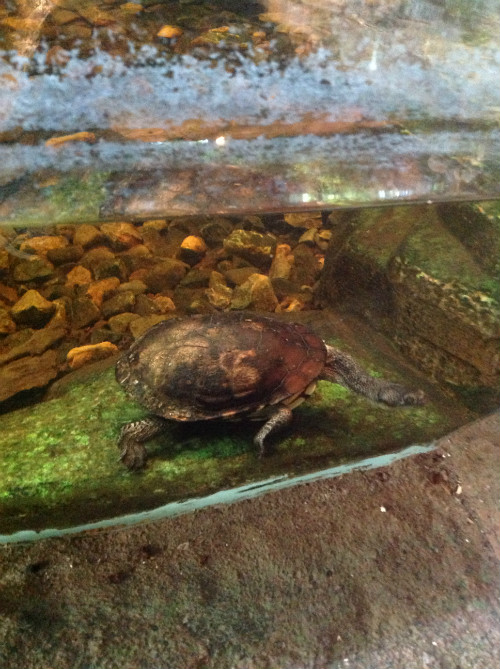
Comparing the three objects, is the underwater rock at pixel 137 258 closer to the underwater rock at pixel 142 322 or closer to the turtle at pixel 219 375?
the underwater rock at pixel 142 322

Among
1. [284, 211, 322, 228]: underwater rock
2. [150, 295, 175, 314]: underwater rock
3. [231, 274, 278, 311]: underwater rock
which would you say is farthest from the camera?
[284, 211, 322, 228]: underwater rock

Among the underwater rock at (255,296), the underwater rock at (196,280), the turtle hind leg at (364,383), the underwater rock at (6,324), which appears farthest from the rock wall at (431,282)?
the underwater rock at (6,324)

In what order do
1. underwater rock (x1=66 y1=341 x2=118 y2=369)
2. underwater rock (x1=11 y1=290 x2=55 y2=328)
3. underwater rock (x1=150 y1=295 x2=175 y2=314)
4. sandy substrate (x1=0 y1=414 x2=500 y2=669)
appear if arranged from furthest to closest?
underwater rock (x1=150 y1=295 x2=175 y2=314) → underwater rock (x1=11 y1=290 x2=55 y2=328) → underwater rock (x1=66 y1=341 x2=118 y2=369) → sandy substrate (x1=0 y1=414 x2=500 y2=669)

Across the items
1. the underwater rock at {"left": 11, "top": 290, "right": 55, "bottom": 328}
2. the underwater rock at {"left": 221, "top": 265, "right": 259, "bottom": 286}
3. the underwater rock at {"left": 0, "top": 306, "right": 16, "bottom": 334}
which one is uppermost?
the underwater rock at {"left": 221, "top": 265, "right": 259, "bottom": 286}

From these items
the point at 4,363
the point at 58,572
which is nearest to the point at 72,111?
the point at 4,363

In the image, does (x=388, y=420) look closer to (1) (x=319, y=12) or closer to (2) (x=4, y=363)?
(2) (x=4, y=363)

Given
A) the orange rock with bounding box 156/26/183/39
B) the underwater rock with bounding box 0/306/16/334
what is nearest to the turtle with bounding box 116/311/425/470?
the underwater rock with bounding box 0/306/16/334

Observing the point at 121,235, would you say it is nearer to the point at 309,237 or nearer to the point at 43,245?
the point at 43,245

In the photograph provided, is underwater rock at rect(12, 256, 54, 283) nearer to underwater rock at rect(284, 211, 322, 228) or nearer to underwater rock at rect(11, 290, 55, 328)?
underwater rock at rect(11, 290, 55, 328)
